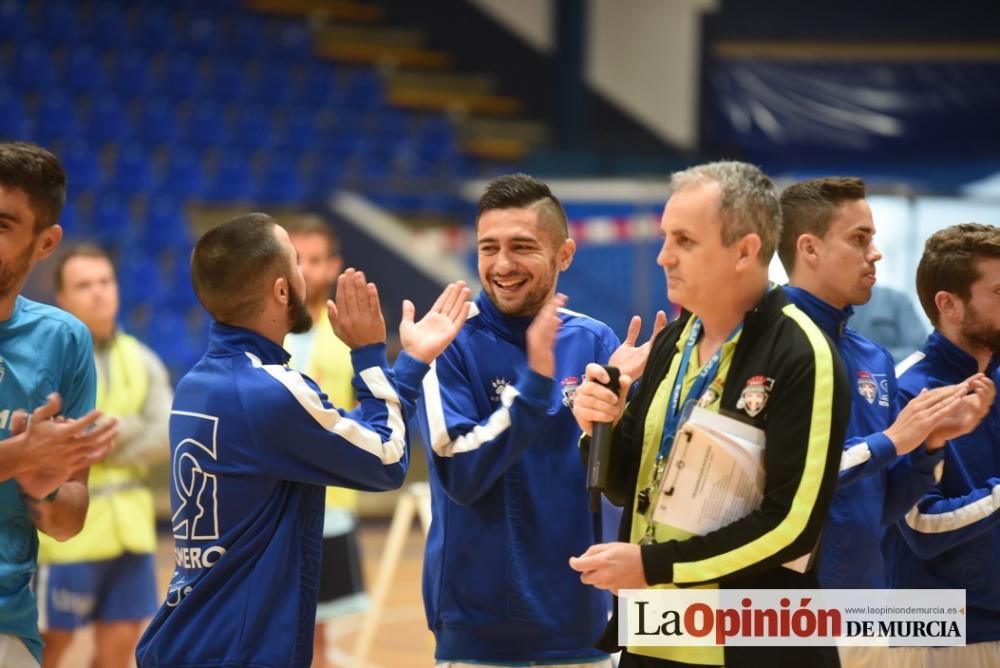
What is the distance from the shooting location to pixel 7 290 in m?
3.32

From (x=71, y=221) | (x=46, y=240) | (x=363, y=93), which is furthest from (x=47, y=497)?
(x=363, y=93)

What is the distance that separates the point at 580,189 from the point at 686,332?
9.25 meters

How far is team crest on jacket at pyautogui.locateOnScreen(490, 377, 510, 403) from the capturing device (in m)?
3.72

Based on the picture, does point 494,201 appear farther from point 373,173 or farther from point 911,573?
point 373,173

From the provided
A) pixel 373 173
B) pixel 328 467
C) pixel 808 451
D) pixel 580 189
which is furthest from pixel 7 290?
pixel 373 173

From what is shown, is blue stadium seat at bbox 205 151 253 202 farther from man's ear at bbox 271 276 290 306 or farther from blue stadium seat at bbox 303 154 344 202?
man's ear at bbox 271 276 290 306

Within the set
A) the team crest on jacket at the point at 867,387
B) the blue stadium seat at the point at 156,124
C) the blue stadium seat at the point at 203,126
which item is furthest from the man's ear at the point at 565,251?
the blue stadium seat at the point at 203,126

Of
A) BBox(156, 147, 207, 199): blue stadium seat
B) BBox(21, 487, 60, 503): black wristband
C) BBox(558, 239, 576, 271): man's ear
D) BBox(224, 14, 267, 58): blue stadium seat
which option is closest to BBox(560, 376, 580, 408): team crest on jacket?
BBox(558, 239, 576, 271): man's ear

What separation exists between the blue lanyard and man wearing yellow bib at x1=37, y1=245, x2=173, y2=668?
141 inches

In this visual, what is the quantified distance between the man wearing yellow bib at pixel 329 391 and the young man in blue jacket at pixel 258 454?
307 centimetres

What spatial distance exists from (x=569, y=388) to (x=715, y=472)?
100 centimetres

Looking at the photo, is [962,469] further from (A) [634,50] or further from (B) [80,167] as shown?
(A) [634,50]

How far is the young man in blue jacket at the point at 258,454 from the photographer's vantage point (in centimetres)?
323

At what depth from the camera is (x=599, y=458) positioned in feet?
9.82
